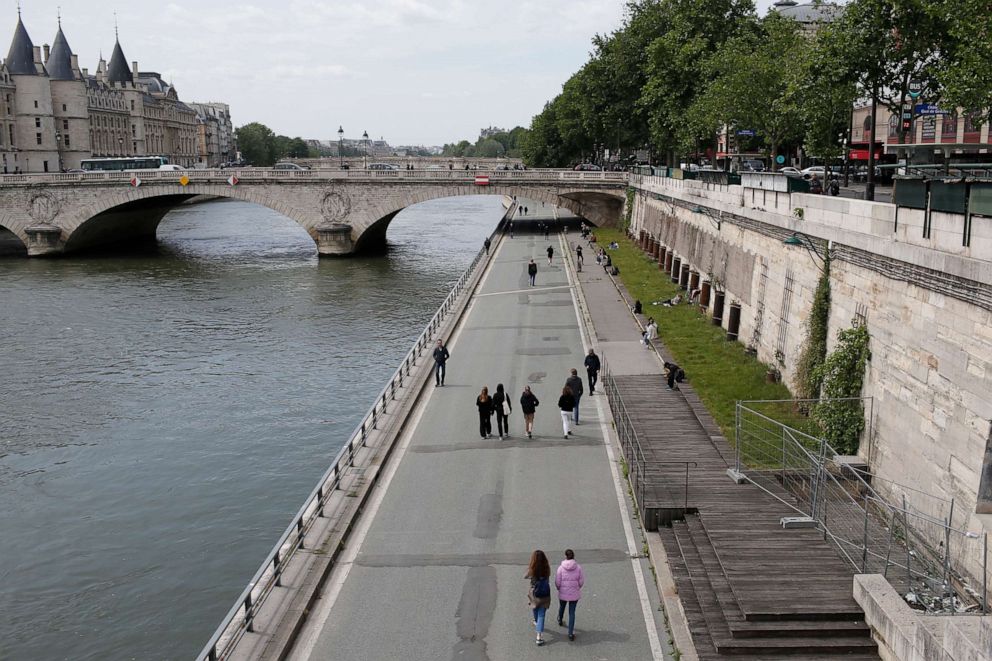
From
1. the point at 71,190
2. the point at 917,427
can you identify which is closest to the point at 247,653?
the point at 917,427

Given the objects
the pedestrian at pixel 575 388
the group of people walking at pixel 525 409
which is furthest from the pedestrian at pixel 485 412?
the pedestrian at pixel 575 388

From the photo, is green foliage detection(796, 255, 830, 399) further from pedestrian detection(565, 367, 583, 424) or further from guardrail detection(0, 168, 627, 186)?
guardrail detection(0, 168, 627, 186)

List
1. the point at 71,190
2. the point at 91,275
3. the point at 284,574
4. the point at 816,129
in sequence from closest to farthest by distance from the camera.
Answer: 1. the point at 284,574
2. the point at 816,129
3. the point at 91,275
4. the point at 71,190

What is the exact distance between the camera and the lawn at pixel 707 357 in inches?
1041

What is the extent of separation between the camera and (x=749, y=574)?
48.5ft

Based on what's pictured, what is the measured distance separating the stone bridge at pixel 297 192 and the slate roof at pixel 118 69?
96.9 meters

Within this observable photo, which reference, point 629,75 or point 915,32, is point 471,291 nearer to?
point 915,32

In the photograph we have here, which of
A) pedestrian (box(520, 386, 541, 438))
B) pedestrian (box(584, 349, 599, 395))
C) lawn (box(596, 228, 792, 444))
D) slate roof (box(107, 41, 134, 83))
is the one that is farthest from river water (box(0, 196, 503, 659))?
slate roof (box(107, 41, 134, 83))

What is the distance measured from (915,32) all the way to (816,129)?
9.72 m

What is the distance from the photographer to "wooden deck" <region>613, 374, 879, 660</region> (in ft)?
43.8

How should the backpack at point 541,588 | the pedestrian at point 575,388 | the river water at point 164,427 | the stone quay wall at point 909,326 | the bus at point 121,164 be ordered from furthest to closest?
the bus at point 121,164 → the pedestrian at point 575,388 → the river water at point 164,427 → the stone quay wall at point 909,326 → the backpack at point 541,588

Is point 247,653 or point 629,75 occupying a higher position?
point 629,75

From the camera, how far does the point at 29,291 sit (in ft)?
188

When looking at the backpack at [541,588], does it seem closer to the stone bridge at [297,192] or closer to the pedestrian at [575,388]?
the pedestrian at [575,388]
